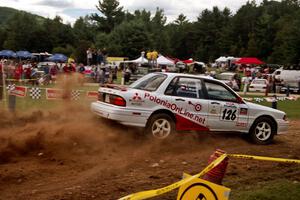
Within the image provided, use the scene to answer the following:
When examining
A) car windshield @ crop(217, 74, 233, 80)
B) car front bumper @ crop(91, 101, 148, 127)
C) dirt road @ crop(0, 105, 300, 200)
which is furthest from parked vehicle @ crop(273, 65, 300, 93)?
car front bumper @ crop(91, 101, 148, 127)

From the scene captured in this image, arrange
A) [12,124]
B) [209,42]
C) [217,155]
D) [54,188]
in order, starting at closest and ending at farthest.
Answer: [217,155], [54,188], [12,124], [209,42]

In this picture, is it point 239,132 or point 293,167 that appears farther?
point 239,132

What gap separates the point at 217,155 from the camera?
4555 millimetres

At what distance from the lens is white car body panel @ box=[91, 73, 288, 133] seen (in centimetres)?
936

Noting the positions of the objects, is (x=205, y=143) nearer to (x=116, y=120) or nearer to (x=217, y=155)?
(x=116, y=120)

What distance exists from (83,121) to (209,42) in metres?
128

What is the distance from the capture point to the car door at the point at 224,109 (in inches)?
395

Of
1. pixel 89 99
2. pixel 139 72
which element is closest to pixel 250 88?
pixel 139 72

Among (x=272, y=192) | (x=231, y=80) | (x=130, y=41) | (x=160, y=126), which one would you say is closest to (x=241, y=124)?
(x=160, y=126)

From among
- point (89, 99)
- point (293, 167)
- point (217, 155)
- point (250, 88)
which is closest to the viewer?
point (217, 155)

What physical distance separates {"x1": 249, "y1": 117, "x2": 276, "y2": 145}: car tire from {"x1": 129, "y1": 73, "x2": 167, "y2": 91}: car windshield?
2523 mm

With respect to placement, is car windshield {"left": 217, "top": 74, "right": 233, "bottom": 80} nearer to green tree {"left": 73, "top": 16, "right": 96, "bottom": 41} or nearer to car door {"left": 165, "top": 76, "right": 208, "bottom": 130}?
car door {"left": 165, "top": 76, "right": 208, "bottom": 130}

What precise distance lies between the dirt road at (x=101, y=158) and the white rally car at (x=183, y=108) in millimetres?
336

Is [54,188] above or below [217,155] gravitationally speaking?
below
